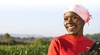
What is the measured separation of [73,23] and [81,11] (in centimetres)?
16

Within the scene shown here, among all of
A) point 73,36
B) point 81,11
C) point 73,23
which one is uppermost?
point 81,11

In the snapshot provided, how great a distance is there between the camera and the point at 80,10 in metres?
3.66

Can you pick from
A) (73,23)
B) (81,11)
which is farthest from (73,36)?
(81,11)

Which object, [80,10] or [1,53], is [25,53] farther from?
[80,10]

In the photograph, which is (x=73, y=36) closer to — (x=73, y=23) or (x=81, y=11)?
(x=73, y=23)

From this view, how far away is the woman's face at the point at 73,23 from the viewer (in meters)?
3.60

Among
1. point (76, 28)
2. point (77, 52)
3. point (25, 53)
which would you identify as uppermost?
point (76, 28)

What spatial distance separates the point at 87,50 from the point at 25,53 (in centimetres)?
965

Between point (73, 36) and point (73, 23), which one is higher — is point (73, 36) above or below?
below

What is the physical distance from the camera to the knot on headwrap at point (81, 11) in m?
3.64

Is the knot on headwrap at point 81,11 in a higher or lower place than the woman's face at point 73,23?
higher

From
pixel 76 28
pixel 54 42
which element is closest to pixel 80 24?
pixel 76 28

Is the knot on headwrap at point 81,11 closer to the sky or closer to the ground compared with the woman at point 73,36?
closer to the sky

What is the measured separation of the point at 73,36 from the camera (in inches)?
143
